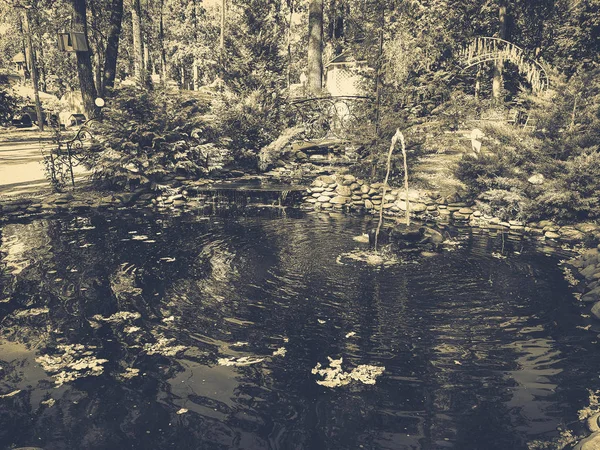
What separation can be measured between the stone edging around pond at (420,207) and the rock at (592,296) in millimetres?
2661

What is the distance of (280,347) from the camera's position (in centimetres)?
635

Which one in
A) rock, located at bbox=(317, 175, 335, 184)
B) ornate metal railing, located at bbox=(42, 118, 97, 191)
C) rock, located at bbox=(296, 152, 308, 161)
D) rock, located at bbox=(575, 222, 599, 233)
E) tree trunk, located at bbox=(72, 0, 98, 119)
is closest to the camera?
rock, located at bbox=(575, 222, 599, 233)

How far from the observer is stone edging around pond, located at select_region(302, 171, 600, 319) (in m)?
11.9

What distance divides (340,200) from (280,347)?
911 cm

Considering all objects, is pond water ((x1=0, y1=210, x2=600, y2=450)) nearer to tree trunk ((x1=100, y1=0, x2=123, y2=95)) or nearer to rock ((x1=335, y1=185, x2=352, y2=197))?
rock ((x1=335, y1=185, x2=352, y2=197))

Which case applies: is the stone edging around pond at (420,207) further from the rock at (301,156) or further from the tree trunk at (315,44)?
the tree trunk at (315,44)

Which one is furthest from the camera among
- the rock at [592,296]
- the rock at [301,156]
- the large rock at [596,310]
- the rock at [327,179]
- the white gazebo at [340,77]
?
the white gazebo at [340,77]

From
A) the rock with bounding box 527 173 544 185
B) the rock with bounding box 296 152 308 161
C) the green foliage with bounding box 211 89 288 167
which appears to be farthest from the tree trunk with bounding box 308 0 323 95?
the rock with bounding box 527 173 544 185

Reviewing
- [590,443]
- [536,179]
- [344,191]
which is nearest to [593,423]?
[590,443]

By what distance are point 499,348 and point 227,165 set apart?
12.9 metres

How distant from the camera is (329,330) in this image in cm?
682

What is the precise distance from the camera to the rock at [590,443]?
4176 millimetres

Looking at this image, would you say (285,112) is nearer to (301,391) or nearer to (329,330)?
(329,330)

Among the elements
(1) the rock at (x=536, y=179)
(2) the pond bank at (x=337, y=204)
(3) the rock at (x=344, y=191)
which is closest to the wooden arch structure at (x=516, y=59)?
(1) the rock at (x=536, y=179)
